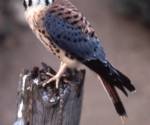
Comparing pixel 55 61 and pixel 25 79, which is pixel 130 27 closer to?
pixel 55 61

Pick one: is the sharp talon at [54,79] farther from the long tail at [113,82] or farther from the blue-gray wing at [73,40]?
the blue-gray wing at [73,40]

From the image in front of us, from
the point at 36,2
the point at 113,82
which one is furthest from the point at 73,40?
the point at 113,82

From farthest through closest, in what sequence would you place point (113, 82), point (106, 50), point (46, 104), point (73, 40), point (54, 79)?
point (106, 50), point (73, 40), point (113, 82), point (54, 79), point (46, 104)

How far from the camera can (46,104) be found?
405 centimetres

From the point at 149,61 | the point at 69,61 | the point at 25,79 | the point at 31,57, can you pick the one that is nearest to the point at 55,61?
the point at 31,57

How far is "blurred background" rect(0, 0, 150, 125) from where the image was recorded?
8.92 meters

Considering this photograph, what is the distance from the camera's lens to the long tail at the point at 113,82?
14.8 feet

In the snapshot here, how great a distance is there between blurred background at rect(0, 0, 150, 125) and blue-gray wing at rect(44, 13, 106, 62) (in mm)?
3719

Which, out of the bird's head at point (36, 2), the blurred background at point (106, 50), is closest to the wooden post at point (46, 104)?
the bird's head at point (36, 2)

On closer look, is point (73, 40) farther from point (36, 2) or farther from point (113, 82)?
point (113, 82)

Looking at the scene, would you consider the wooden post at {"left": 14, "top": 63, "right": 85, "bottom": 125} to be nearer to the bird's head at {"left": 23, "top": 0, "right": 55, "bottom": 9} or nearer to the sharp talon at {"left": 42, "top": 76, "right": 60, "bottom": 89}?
the sharp talon at {"left": 42, "top": 76, "right": 60, "bottom": 89}

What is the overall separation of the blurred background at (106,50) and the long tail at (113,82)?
12.9ft

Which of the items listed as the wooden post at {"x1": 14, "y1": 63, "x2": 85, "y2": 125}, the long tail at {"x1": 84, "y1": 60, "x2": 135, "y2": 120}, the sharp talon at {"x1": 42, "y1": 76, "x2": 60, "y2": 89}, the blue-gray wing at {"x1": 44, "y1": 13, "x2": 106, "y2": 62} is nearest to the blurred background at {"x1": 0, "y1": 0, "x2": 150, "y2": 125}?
the blue-gray wing at {"x1": 44, "y1": 13, "x2": 106, "y2": 62}

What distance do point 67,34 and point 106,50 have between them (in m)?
4.75
